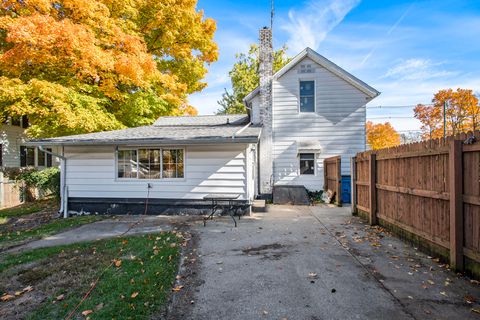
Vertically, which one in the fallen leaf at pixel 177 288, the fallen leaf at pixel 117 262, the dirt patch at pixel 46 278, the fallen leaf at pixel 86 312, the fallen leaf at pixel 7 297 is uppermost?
the fallen leaf at pixel 177 288

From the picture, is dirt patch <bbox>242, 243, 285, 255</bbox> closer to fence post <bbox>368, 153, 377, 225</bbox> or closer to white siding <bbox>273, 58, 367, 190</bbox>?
fence post <bbox>368, 153, 377, 225</bbox>

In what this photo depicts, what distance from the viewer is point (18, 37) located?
29.8ft

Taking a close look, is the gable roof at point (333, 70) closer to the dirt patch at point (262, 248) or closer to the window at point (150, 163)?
the window at point (150, 163)

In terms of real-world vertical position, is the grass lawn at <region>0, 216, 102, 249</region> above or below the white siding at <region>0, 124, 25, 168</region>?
below

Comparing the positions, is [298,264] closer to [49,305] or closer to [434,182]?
[434,182]

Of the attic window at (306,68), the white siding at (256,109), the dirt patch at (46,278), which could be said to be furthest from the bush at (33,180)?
the attic window at (306,68)

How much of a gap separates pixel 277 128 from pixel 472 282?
32.8 feet

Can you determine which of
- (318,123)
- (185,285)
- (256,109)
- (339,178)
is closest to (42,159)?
(256,109)

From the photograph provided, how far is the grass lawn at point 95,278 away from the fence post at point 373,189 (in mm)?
5154

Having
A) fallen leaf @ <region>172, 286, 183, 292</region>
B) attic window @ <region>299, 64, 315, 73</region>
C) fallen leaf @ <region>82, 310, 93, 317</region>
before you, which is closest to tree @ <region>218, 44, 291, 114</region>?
attic window @ <region>299, 64, 315, 73</region>

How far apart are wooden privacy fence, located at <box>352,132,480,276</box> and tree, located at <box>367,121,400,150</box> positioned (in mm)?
36155

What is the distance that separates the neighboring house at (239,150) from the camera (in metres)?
9.05

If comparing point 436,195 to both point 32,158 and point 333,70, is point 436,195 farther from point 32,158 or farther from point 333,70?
point 32,158

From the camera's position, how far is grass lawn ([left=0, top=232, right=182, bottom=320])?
3236 millimetres
